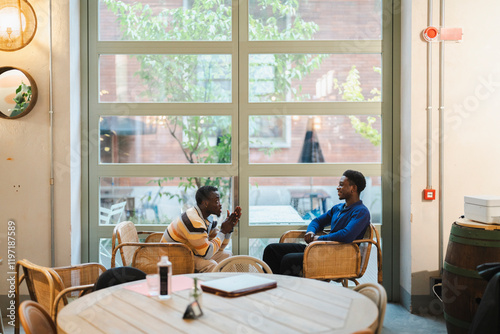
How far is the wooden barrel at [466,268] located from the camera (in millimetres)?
3336

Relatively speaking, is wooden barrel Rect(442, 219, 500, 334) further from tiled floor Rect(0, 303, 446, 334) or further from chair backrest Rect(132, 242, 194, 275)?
chair backrest Rect(132, 242, 194, 275)

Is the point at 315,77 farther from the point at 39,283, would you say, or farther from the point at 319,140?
the point at 39,283

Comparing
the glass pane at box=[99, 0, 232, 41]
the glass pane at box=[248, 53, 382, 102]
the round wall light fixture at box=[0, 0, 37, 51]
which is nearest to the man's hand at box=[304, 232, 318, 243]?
the glass pane at box=[248, 53, 382, 102]

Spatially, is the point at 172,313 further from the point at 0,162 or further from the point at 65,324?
the point at 0,162

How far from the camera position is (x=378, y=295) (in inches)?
97.7

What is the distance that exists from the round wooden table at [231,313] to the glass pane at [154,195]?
198 cm

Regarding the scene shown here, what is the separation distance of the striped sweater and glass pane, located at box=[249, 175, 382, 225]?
31.5 inches

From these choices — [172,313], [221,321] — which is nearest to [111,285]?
[172,313]

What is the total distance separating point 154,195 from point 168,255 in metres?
1.00

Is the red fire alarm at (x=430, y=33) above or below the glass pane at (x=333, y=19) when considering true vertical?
below

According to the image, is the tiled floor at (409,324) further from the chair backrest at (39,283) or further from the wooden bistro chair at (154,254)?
the chair backrest at (39,283)

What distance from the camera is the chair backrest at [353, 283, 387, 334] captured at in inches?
92.7

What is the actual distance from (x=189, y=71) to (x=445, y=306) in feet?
9.26

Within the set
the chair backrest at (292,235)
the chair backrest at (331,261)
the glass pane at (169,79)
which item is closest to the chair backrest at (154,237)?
the chair backrest at (292,235)
